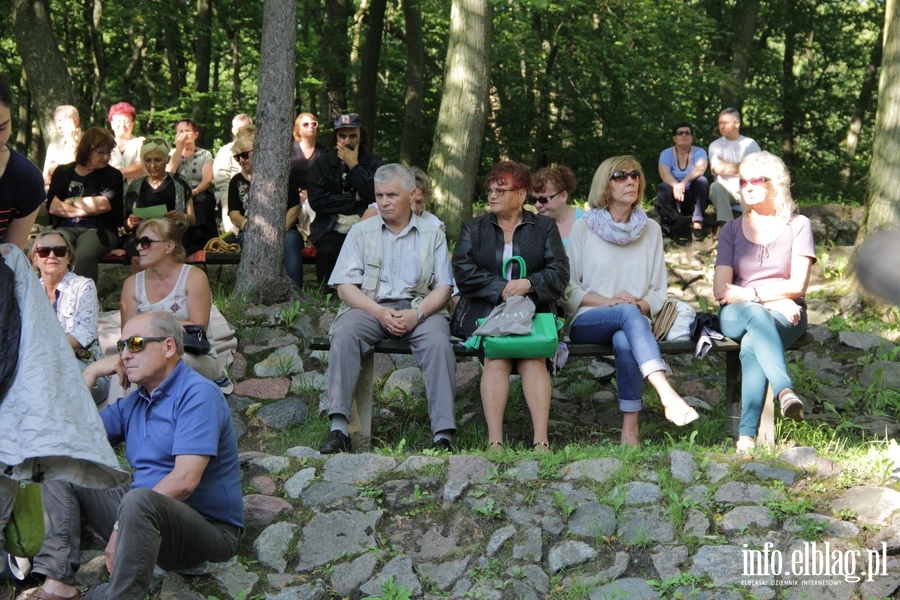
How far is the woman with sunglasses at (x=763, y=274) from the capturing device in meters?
5.75

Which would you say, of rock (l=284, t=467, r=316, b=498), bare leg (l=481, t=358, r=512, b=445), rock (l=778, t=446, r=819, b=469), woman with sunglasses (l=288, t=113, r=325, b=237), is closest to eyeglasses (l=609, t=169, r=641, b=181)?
bare leg (l=481, t=358, r=512, b=445)

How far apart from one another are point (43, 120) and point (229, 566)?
24.3 feet

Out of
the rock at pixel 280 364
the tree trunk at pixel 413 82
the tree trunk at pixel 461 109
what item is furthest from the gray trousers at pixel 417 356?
the tree trunk at pixel 413 82

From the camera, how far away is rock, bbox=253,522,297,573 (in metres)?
4.70

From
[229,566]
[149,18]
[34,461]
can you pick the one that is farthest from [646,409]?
[149,18]

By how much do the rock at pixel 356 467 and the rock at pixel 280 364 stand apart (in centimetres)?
184

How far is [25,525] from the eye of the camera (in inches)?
139

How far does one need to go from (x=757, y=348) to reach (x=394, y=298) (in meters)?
2.01

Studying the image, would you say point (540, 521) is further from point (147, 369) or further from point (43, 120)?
point (43, 120)

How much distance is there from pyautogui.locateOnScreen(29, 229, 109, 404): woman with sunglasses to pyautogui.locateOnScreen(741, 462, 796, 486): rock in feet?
11.7

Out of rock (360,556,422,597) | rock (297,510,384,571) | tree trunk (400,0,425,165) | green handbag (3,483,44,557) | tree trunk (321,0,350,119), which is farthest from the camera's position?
tree trunk (321,0,350,119)

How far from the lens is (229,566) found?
459cm

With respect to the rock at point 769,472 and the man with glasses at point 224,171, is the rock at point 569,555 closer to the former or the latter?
the rock at point 769,472

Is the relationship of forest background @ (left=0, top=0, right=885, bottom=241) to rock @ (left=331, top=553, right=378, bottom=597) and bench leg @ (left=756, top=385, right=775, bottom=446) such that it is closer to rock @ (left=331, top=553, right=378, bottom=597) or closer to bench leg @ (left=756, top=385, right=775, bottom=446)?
bench leg @ (left=756, top=385, right=775, bottom=446)
